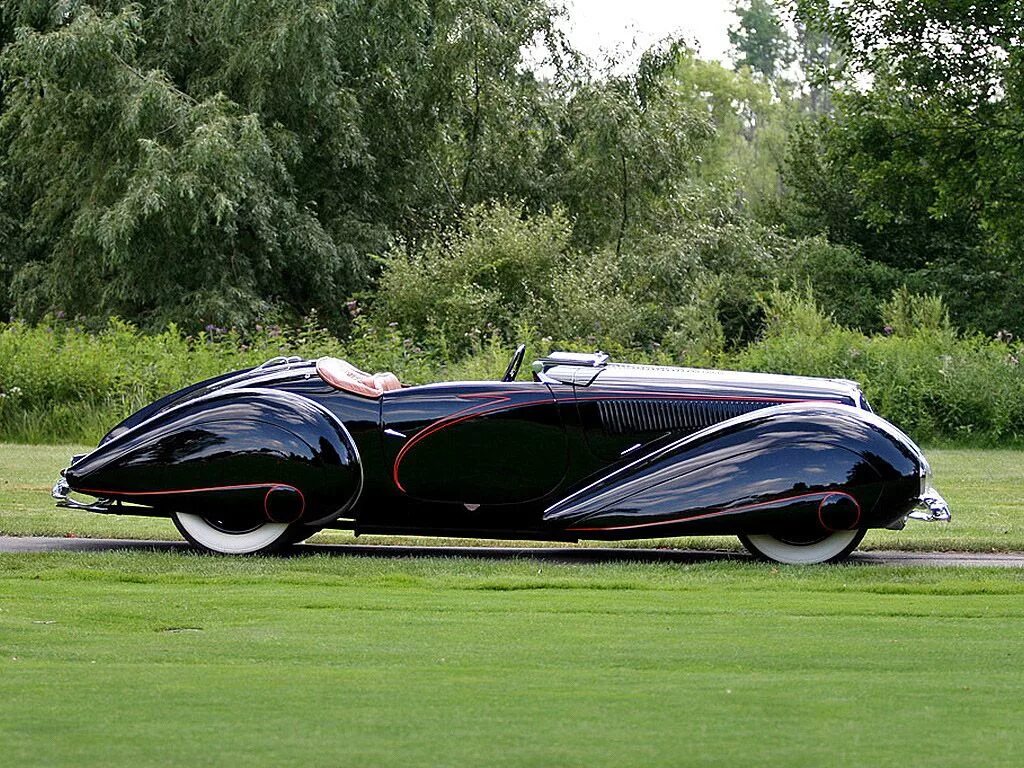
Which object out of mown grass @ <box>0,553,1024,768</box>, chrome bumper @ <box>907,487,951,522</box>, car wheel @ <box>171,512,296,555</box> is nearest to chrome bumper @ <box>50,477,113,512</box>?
car wheel @ <box>171,512,296,555</box>

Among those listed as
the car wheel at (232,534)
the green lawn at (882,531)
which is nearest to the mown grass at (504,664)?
the car wheel at (232,534)

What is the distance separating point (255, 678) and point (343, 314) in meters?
27.2

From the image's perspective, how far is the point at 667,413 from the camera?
10320 mm

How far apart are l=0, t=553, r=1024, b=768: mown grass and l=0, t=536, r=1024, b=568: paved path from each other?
670mm

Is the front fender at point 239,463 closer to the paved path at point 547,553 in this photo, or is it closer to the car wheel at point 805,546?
the paved path at point 547,553

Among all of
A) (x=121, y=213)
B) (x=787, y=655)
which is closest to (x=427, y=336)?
(x=121, y=213)

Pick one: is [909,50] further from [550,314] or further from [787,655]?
[787,655]

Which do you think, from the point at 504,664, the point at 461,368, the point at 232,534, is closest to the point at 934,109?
the point at 461,368

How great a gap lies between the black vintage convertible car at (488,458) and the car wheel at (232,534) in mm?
12

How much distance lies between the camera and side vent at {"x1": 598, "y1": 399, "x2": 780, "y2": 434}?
1027 centimetres

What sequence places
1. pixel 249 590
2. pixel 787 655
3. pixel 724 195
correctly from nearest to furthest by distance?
pixel 787 655
pixel 249 590
pixel 724 195

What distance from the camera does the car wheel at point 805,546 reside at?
33.1 feet

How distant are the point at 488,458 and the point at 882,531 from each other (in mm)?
3838

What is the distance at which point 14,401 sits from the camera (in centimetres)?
2197
